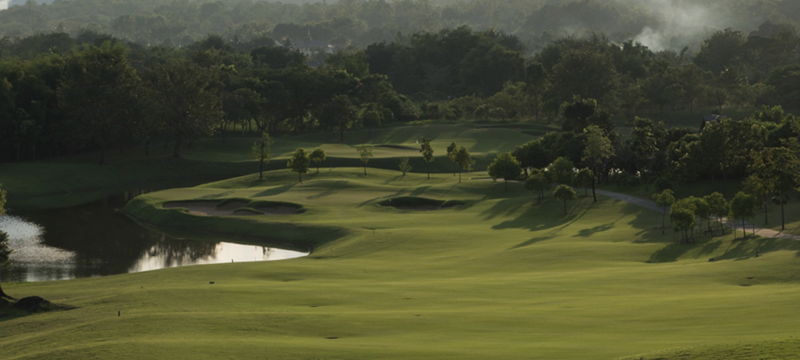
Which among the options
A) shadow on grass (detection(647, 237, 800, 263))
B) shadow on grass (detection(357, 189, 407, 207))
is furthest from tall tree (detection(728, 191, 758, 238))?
shadow on grass (detection(357, 189, 407, 207))

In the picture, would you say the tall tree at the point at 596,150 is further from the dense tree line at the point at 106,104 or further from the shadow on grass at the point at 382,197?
the dense tree line at the point at 106,104

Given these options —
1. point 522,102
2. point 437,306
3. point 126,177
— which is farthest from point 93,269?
point 522,102

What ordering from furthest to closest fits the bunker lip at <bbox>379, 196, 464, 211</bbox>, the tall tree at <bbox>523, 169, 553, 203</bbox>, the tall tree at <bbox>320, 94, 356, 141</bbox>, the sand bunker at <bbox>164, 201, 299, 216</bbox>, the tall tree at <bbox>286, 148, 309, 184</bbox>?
1. the tall tree at <bbox>320, 94, 356, 141</bbox>
2. the tall tree at <bbox>286, 148, 309, 184</bbox>
3. the bunker lip at <bbox>379, 196, 464, 211</bbox>
4. the sand bunker at <bbox>164, 201, 299, 216</bbox>
5. the tall tree at <bbox>523, 169, 553, 203</bbox>

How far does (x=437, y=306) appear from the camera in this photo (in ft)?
119

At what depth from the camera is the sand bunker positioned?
79.7 meters

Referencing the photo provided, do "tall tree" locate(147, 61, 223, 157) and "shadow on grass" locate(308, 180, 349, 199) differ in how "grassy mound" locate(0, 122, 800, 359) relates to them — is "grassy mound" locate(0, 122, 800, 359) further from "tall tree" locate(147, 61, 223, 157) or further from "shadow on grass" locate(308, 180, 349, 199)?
"tall tree" locate(147, 61, 223, 157)

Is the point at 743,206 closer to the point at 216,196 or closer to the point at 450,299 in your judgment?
the point at 450,299

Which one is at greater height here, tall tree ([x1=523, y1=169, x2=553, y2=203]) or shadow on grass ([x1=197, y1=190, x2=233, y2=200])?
tall tree ([x1=523, y1=169, x2=553, y2=203])

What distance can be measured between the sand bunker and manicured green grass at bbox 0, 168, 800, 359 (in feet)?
23.9

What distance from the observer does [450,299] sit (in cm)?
3784

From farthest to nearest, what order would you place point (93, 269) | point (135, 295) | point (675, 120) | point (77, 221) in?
1. point (675, 120)
2. point (77, 221)
3. point (93, 269)
4. point (135, 295)

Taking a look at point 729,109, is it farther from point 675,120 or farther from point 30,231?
point 30,231

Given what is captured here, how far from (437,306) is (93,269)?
34.0 metres

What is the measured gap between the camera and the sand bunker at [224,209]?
7969 cm
